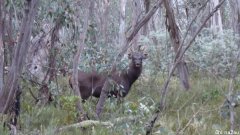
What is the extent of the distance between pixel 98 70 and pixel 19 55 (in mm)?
4018

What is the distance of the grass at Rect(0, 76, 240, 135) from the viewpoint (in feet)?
20.1

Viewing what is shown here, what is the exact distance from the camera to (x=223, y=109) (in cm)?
621

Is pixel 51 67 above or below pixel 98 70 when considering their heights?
above

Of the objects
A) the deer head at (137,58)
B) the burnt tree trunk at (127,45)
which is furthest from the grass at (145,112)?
the deer head at (137,58)

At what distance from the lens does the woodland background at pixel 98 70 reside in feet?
21.5

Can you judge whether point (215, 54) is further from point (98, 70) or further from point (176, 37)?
point (98, 70)

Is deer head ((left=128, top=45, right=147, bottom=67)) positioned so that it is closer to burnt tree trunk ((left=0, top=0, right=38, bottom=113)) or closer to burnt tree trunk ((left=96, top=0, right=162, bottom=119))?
burnt tree trunk ((left=96, top=0, right=162, bottom=119))

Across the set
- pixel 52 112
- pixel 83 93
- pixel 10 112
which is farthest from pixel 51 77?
pixel 10 112

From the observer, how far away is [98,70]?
34.4 feet

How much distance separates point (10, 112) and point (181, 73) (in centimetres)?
530

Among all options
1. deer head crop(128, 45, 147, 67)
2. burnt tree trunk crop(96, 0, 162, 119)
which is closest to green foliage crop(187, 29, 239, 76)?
deer head crop(128, 45, 147, 67)

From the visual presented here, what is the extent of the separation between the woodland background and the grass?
0.05ft

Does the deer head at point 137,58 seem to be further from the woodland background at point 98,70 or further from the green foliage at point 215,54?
the green foliage at point 215,54

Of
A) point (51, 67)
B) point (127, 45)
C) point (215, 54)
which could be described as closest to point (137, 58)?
point (51, 67)
